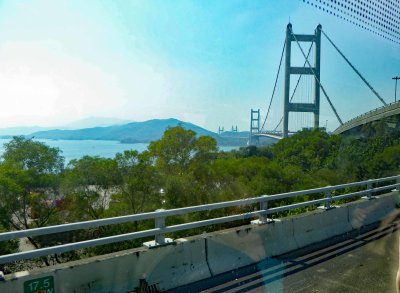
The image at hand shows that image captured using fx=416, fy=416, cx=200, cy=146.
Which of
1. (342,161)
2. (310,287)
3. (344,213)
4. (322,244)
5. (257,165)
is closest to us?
(310,287)

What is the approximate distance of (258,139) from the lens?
96.6m

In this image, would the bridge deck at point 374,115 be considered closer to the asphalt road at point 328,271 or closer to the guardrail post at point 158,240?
the asphalt road at point 328,271

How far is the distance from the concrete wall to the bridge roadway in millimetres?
208

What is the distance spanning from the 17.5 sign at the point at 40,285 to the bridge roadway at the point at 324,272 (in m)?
1.71

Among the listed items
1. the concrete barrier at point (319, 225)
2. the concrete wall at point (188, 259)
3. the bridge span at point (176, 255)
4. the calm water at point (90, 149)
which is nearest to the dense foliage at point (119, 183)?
the calm water at point (90, 149)

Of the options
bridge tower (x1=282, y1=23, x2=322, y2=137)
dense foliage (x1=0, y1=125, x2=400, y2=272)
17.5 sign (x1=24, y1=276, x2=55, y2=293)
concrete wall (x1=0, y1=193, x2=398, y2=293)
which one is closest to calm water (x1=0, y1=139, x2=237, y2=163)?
dense foliage (x1=0, y1=125, x2=400, y2=272)

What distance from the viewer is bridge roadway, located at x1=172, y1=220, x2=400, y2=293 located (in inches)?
225

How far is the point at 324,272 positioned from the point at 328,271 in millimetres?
86

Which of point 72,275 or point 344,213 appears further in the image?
point 344,213

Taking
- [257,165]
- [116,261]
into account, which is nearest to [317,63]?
[257,165]

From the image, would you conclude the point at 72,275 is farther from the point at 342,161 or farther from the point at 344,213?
the point at 342,161

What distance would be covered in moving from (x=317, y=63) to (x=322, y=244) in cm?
7200

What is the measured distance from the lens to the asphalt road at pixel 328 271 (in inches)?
225

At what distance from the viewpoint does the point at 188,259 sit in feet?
20.0
